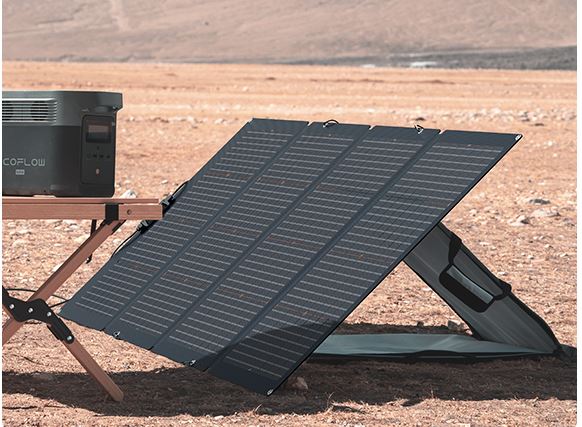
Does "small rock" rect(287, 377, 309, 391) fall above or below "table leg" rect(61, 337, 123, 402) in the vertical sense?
below

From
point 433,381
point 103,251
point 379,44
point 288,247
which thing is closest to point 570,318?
point 433,381

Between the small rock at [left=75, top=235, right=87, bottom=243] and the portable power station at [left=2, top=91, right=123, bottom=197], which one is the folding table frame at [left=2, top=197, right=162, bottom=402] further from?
the small rock at [left=75, top=235, right=87, bottom=243]

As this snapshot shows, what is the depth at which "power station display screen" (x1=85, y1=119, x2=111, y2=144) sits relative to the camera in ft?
19.3

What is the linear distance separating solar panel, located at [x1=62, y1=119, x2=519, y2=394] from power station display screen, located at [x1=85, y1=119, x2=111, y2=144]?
1072 mm

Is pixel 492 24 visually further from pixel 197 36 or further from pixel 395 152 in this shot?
pixel 395 152

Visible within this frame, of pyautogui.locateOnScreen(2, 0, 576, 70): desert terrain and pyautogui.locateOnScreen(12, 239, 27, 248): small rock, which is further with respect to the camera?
pyautogui.locateOnScreen(2, 0, 576, 70): desert terrain

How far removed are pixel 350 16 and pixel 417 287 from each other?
9808cm

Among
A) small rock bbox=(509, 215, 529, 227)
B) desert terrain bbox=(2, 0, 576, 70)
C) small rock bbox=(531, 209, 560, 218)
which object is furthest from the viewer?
desert terrain bbox=(2, 0, 576, 70)

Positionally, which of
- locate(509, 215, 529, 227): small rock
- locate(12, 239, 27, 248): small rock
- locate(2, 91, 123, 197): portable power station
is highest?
locate(2, 91, 123, 197): portable power station

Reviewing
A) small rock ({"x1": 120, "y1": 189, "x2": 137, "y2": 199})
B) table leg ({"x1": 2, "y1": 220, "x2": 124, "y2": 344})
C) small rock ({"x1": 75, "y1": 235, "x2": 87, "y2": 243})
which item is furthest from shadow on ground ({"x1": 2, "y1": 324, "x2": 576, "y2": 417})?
small rock ({"x1": 120, "y1": 189, "x2": 137, "y2": 199})

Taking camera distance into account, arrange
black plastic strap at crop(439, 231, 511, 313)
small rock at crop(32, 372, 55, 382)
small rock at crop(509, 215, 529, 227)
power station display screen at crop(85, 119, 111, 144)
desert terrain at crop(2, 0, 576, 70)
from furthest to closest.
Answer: desert terrain at crop(2, 0, 576, 70)
small rock at crop(509, 215, 529, 227)
black plastic strap at crop(439, 231, 511, 313)
small rock at crop(32, 372, 55, 382)
power station display screen at crop(85, 119, 111, 144)

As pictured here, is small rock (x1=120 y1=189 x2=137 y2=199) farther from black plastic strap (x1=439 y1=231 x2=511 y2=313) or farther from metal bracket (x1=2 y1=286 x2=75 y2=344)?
metal bracket (x1=2 y1=286 x2=75 y2=344)

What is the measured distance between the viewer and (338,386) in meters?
6.67

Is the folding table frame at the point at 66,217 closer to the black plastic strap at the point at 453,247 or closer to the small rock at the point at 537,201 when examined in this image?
the black plastic strap at the point at 453,247
